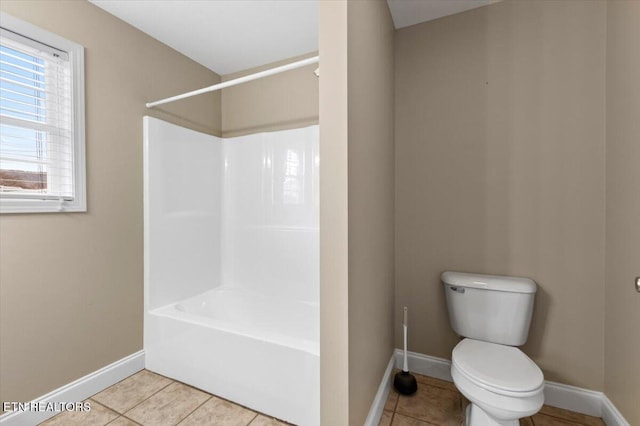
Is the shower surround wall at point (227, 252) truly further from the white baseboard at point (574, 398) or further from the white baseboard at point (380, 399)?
the white baseboard at point (574, 398)

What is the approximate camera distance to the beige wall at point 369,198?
122 centimetres

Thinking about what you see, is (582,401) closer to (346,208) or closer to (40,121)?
(346,208)

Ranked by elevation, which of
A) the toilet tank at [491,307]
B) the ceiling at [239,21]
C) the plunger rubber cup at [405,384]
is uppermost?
the ceiling at [239,21]

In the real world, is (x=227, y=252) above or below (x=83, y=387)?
above

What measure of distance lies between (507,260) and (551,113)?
0.90 metres

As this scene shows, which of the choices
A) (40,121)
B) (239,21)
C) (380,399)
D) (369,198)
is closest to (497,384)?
(380,399)

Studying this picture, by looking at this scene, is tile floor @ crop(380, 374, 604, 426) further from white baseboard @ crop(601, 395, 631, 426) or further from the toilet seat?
the toilet seat

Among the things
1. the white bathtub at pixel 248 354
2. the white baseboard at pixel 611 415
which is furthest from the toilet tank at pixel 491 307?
the white bathtub at pixel 248 354

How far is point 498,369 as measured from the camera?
1371 mm

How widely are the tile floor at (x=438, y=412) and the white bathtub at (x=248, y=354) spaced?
51 centimetres

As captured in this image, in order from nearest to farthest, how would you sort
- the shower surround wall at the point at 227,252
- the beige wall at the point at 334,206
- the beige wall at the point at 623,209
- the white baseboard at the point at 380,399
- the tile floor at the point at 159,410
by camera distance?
the beige wall at the point at 334,206 → the beige wall at the point at 623,209 → the white baseboard at the point at 380,399 → the tile floor at the point at 159,410 → the shower surround wall at the point at 227,252

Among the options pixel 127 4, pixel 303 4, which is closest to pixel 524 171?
pixel 303 4

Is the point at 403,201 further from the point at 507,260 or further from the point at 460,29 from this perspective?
the point at 460,29

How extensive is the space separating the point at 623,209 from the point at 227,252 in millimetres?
2711
